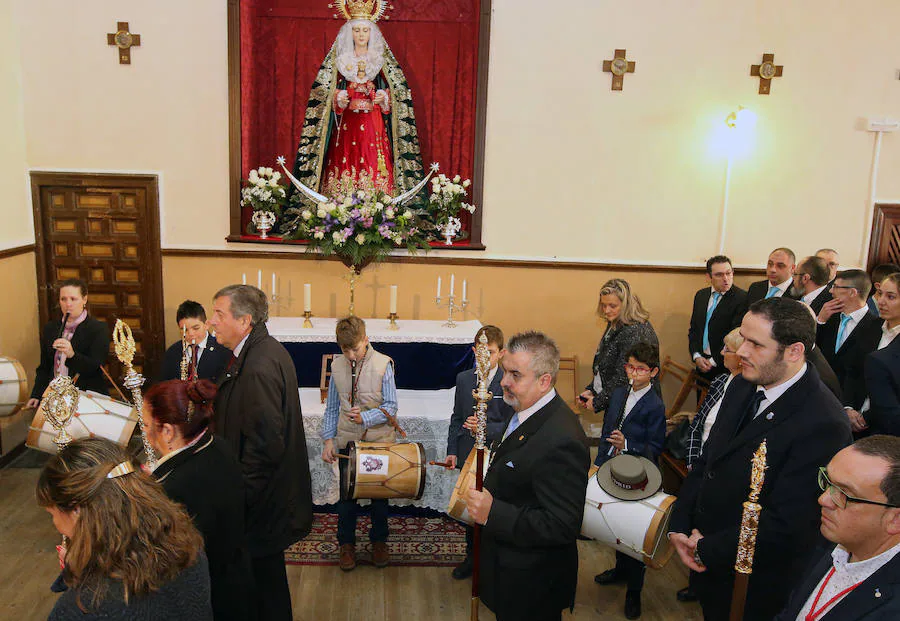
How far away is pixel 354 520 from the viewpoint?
4.66 metres

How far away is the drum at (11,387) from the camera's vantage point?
4.97 m

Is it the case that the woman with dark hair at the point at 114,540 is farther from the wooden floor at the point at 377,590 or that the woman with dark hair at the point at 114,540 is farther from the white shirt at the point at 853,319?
the white shirt at the point at 853,319

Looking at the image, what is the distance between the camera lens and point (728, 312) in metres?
6.63

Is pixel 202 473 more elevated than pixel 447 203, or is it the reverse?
pixel 447 203

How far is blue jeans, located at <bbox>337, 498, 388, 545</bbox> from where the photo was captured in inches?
182

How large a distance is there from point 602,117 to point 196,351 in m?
4.45

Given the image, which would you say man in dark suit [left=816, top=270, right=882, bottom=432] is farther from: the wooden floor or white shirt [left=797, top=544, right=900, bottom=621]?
white shirt [left=797, top=544, right=900, bottom=621]

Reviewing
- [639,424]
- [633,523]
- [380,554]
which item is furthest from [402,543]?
[633,523]

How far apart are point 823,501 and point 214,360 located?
152 inches

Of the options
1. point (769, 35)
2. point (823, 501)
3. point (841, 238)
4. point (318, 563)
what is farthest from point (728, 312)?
point (823, 501)

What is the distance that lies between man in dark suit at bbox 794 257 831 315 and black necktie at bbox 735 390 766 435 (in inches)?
129

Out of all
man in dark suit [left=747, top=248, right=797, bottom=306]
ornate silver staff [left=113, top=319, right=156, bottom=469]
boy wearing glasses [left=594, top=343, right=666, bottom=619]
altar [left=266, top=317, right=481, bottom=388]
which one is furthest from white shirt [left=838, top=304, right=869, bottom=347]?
ornate silver staff [left=113, top=319, right=156, bottom=469]

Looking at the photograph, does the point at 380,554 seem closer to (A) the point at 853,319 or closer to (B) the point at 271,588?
(B) the point at 271,588

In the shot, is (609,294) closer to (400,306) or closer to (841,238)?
(400,306)
